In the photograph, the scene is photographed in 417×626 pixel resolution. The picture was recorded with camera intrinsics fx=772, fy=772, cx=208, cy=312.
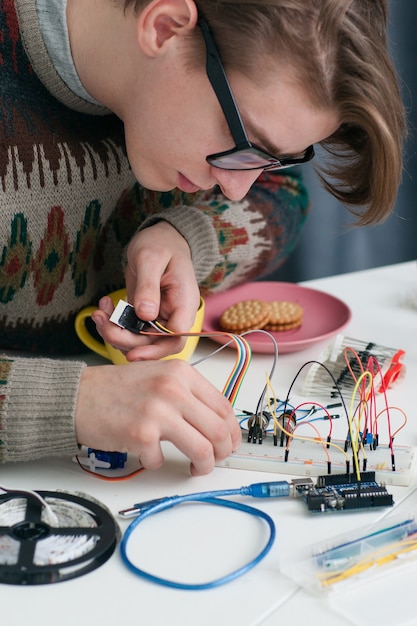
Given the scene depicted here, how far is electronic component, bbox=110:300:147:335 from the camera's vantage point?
1023 millimetres

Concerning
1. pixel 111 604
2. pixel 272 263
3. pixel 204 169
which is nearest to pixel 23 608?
pixel 111 604

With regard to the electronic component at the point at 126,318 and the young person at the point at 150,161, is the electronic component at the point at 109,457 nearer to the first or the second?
the young person at the point at 150,161

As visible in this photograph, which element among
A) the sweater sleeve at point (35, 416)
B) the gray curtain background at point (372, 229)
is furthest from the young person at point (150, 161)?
the gray curtain background at point (372, 229)

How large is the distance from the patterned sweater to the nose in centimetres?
25

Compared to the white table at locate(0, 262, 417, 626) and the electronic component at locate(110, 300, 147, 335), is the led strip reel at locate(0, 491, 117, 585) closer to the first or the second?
the white table at locate(0, 262, 417, 626)

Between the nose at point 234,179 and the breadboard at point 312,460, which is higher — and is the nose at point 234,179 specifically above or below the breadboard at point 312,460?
above

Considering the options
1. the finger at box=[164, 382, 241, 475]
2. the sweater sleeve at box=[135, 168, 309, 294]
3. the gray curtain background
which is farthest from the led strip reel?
the gray curtain background

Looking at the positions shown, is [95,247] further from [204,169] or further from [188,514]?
[188,514]

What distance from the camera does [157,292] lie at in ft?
3.51

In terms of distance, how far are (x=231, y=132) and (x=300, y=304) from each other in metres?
0.54

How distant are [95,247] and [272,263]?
41 centimetres

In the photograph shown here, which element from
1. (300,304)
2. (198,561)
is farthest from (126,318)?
(300,304)

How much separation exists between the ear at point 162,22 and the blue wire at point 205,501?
1.80ft

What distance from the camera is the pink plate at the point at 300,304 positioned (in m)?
1.23
